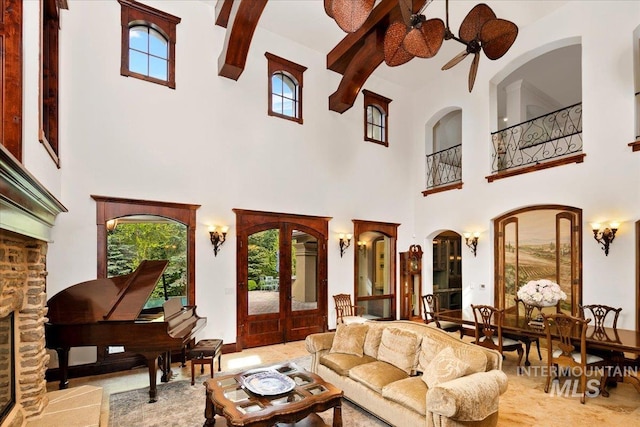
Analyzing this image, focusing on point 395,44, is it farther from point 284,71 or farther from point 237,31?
point 284,71

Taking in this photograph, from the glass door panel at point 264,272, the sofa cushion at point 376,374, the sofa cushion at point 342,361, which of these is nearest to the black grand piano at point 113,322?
the sofa cushion at point 342,361

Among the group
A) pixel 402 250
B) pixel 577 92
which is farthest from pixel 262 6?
pixel 577 92

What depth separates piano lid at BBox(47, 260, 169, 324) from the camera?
13.8 ft

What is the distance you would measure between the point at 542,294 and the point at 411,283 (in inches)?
163

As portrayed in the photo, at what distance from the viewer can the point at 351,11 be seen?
128 inches

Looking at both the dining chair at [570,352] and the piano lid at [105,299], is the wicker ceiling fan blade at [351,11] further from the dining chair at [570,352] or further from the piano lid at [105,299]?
the dining chair at [570,352]

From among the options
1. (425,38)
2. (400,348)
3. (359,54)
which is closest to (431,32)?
(425,38)

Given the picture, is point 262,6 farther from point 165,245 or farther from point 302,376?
point 302,376

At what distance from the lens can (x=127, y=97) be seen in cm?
570

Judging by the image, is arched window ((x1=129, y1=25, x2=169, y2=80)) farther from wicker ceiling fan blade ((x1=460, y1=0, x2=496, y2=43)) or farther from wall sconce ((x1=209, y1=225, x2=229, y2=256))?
wicker ceiling fan blade ((x1=460, y1=0, x2=496, y2=43))

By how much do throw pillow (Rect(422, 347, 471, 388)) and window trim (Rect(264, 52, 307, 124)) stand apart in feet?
18.0

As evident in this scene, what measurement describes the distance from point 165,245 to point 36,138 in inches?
109

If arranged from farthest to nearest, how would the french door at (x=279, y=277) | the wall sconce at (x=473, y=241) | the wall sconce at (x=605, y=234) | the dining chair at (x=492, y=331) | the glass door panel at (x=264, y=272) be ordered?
the wall sconce at (x=473, y=241)
the glass door panel at (x=264, y=272)
the french door at (x=279, y=277)
the wall sconce at (x=605, y=234)
the dining chair at (x=492, y=331)

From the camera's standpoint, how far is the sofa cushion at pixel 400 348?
3910mm
